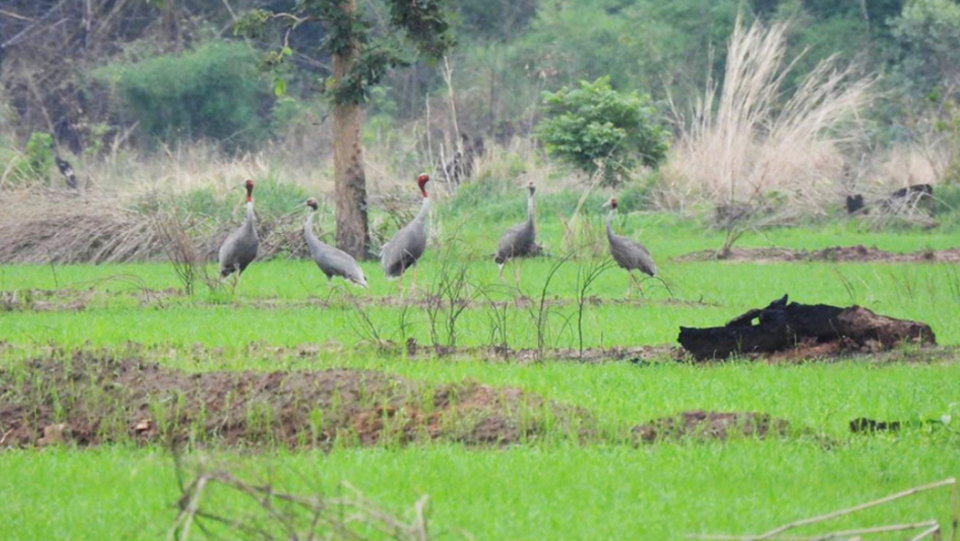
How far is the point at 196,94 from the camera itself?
46.5 metres

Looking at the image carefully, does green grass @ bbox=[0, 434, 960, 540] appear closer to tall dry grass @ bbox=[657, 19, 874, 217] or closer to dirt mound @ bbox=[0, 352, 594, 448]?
dirt mound @ bbox=[0, 352, 594, 448]

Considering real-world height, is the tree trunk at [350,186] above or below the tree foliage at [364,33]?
below

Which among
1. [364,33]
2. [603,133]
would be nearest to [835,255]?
[364,33]

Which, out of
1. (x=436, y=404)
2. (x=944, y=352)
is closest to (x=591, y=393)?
(x=436, y=404)

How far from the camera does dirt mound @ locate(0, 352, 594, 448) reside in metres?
9.23

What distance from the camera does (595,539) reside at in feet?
22.6

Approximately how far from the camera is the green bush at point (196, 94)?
4581 centimetres

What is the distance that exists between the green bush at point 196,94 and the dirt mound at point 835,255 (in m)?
23.8

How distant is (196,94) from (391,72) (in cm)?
672

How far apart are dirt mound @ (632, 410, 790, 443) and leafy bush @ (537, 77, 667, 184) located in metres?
20.8

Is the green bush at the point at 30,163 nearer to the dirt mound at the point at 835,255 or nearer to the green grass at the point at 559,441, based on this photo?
the green grass at the point at 559,441

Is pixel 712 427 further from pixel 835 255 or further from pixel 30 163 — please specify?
pixel 30 163

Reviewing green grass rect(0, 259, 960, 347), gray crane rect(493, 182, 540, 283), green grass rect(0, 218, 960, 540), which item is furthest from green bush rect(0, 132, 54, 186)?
gray crane rect(493, 182, 540, 283)

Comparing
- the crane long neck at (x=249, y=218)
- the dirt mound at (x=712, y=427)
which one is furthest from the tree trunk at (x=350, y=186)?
the dirt mound at (x=712, y=427)
